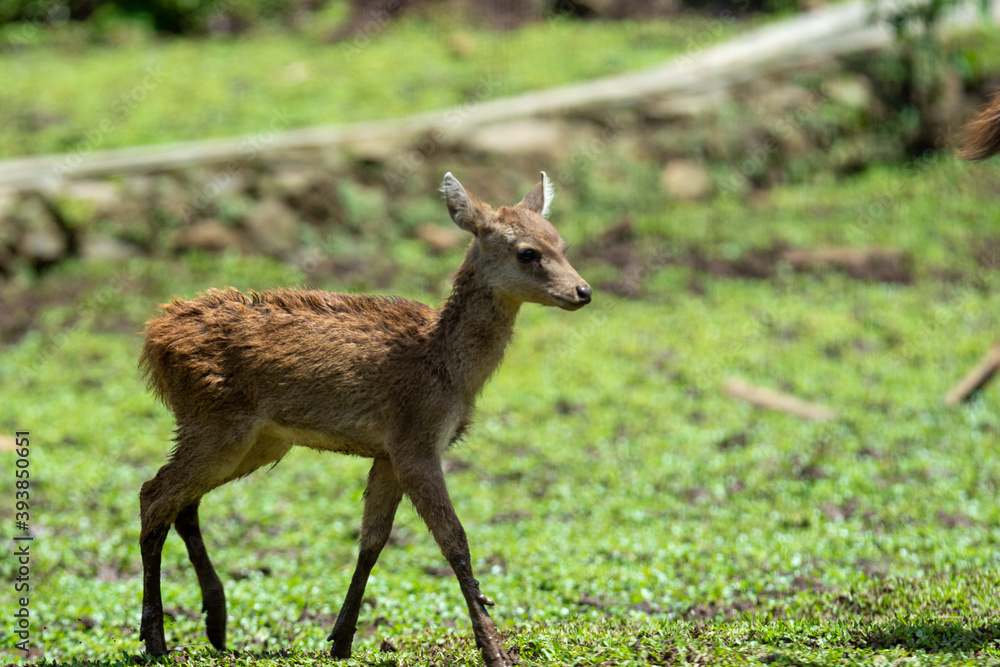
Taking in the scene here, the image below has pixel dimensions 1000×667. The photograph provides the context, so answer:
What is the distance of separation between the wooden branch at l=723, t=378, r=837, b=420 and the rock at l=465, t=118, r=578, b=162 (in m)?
4.76

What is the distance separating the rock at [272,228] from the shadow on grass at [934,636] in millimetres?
9132

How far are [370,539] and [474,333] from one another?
4.04ft

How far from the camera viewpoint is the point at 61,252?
12680 mm

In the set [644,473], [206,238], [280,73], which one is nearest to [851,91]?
[280,73]

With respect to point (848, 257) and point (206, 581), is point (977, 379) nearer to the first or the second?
Result: point (848, 257)

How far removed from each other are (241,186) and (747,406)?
21.9 ft

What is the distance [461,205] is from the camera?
212 inches

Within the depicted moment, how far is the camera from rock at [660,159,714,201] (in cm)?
1445

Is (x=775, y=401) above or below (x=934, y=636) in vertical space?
below

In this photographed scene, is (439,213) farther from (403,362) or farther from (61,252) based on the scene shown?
(403,362)

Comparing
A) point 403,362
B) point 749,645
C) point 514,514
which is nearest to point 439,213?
point 514,514

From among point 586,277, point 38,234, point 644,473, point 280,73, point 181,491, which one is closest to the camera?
point 181,491

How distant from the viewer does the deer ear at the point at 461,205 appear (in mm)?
5355

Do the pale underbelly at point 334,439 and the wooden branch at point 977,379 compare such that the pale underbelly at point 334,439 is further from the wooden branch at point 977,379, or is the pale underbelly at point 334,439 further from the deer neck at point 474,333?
the wooden branch at point 977,379
